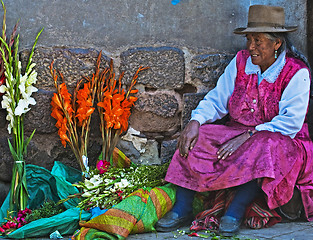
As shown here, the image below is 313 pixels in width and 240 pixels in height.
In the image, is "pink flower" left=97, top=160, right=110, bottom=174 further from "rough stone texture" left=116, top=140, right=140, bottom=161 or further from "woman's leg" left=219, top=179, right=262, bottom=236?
"woman's leg" left=219, top=179, right=262, bottom=236

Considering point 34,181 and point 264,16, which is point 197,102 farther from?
point 34,181

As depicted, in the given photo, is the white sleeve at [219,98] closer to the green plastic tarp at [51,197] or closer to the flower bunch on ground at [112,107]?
the flower bunch on ground at [112,107]

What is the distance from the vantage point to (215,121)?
3664 millimetres

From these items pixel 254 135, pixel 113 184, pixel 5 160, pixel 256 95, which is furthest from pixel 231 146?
pixel 5 160

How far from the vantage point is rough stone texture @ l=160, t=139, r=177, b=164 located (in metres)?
3.68

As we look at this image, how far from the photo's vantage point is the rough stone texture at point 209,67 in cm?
364

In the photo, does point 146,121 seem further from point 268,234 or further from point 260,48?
point 268,234

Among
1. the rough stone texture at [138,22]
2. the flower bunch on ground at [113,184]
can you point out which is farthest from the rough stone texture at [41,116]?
the flower bunch on ground at [113,184]

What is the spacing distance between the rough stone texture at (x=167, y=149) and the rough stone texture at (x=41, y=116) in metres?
0.81

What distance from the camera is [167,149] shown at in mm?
3680

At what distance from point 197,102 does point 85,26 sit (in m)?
0.99

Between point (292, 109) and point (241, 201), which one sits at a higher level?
point (292, 109)

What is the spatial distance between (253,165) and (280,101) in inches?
19.3

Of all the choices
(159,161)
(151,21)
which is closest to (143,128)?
(159,161)
